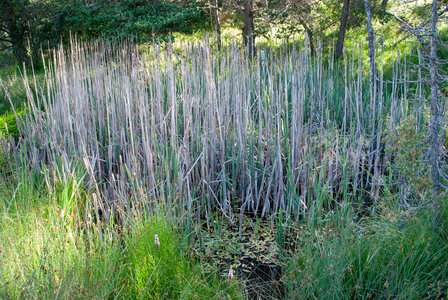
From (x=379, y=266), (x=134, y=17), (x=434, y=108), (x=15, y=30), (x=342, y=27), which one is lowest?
(x=379, y=266)

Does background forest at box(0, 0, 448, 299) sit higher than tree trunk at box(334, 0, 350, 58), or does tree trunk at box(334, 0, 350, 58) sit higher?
tree trunk at box(334, 0, 350, 58)

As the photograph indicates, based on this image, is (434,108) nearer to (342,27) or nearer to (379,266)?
(379,266)

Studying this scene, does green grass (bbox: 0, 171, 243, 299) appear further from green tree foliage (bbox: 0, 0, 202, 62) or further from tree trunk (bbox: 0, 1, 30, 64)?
tree trunk (bbox: 0, 1, 30, 64)

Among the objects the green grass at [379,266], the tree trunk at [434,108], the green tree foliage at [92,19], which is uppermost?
the green tree foliage at [92,19]

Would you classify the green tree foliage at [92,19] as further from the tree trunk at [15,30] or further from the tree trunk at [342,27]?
the tree trunk at [342,27]

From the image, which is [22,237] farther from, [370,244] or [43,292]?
[370,244]

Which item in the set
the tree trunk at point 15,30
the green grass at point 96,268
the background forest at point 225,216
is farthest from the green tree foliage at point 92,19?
the green grass at point 96,268

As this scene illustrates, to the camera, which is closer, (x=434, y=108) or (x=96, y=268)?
(x=96, y=268)

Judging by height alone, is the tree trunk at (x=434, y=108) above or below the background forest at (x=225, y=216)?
above

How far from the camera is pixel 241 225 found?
2436 millimetres

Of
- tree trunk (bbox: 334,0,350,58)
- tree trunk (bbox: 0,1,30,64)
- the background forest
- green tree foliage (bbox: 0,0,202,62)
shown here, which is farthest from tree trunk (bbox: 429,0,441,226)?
tree trunk (bbox: 0,1,30,64)

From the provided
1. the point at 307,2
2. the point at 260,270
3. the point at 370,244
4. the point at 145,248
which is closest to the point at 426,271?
the point at 370,244

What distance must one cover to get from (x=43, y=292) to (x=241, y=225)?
1299mm

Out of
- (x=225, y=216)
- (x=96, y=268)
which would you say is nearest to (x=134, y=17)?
(x=225, y=216)
